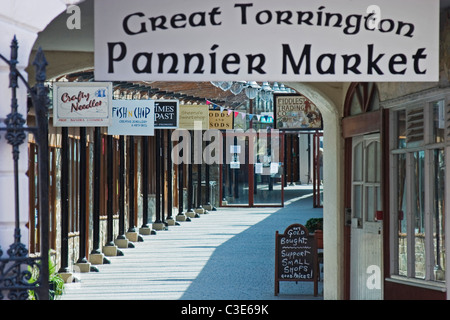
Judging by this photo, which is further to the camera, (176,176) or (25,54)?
(176,176)

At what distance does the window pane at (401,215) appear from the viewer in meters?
8.17

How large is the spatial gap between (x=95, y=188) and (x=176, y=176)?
12.7 metres

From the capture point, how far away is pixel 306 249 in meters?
12.3

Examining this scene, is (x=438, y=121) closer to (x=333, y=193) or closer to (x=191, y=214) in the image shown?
(x=333, y=193)

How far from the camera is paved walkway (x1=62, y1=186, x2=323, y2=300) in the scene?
1229cm

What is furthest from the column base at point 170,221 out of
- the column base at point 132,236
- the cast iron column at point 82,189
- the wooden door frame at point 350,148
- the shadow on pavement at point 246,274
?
the wooden door frame at point 350,148

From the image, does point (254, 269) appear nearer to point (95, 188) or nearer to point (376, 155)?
point (95, 188)

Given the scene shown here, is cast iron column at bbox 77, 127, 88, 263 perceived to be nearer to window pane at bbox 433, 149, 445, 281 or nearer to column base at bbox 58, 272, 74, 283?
column base at bbox 58, 272, 74, 283

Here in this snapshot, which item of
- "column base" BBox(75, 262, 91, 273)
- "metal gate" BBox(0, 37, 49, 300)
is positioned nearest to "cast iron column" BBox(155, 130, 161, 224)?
"column base" BBox(75, 262, 91, 273)

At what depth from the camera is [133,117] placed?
16.7 m

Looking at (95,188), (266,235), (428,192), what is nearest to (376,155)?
(428,192)

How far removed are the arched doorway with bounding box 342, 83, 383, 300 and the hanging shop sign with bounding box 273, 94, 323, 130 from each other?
30.9ft

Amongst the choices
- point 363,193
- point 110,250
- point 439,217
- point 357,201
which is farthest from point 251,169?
point 439,217

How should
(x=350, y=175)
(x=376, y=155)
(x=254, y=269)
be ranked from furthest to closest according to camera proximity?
1. (x=254, y=269)
2. (x=350, y=175)
3. (x=376, y=155)
